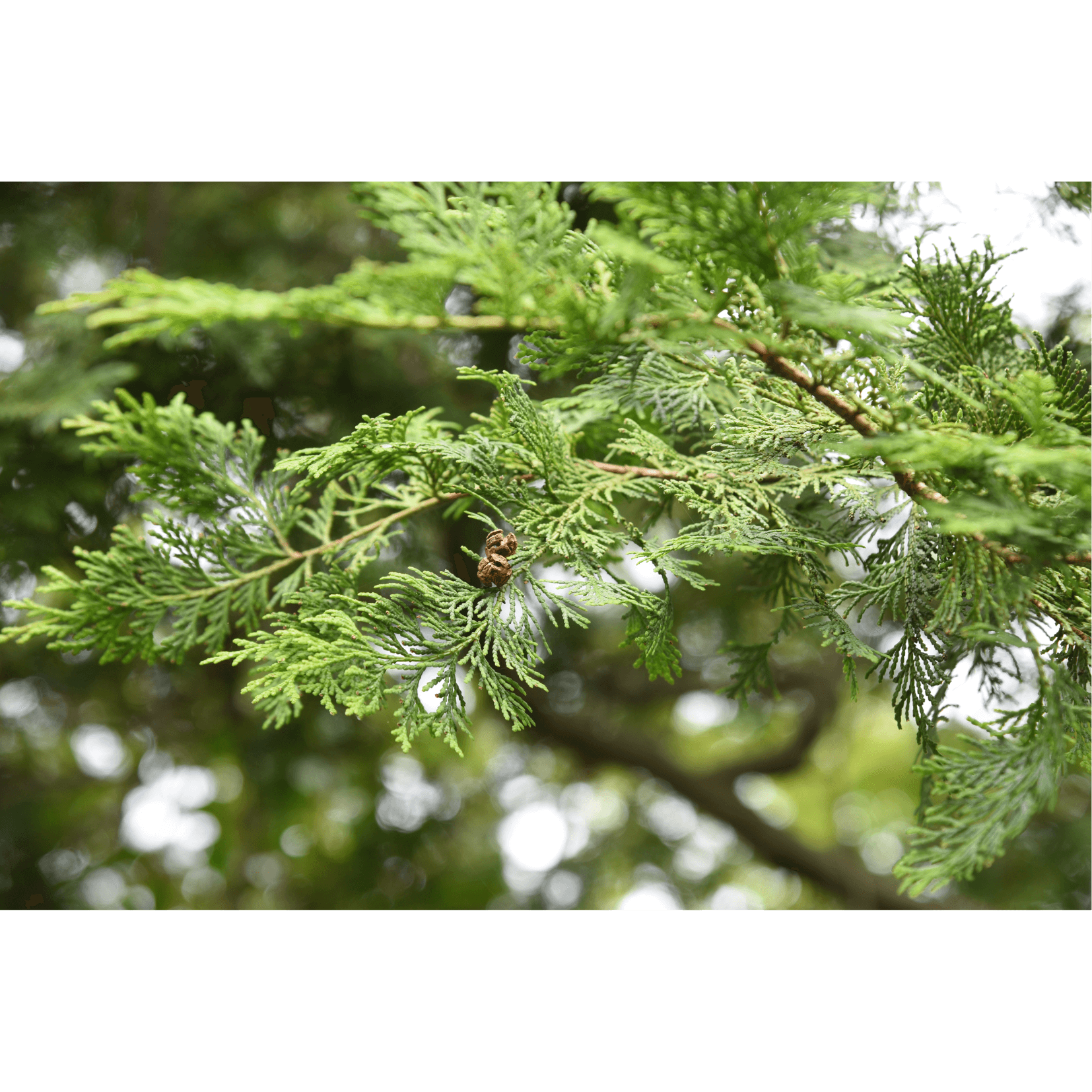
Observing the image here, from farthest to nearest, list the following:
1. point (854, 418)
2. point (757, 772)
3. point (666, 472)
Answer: point (757, 772) → point (666, 472) → point (854, 418)

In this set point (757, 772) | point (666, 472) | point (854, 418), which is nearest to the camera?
point (854, 418)

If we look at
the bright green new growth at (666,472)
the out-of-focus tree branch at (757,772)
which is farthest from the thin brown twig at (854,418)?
the out-of-focus tree branch at (757,772)

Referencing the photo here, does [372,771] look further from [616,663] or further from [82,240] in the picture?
[82,240]

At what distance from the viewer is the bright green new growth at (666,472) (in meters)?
0.70

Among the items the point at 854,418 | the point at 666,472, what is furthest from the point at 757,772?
the point at 854,418

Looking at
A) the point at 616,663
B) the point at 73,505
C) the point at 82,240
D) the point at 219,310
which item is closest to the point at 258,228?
the point at 82,240

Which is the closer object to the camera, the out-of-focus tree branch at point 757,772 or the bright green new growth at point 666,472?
the bright green new growth at point 666,472

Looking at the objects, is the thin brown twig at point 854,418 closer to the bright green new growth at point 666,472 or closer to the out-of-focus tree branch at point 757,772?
the bright green new growth at point 666,472

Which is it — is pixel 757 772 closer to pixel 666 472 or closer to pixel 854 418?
pixel 666 472

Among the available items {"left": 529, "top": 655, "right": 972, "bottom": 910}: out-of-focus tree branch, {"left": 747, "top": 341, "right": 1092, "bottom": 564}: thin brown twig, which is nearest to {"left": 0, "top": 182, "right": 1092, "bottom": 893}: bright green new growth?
{"left": 747, "top": 341, "right": 1092, "bottom": 564}: thin brown twig

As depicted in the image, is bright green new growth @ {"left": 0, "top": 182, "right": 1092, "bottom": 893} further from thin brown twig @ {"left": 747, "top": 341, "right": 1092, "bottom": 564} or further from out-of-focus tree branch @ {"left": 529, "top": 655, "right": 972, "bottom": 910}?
out-of-focus tree branch @ {"left": 529, "top": 655, "right": 972, "bottom": 910}

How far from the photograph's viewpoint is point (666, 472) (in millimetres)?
1012

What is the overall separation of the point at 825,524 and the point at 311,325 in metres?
2.13

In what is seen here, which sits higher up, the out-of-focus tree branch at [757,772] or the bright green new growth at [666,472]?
the bright green new growth at [666,472]
